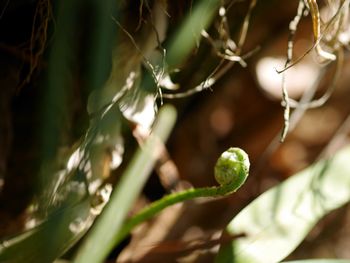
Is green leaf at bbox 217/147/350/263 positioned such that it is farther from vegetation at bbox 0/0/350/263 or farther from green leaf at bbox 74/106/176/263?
green leaf at bbox 74/106/176/263

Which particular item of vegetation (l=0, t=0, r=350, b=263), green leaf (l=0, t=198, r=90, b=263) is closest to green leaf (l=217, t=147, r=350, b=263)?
vegetation (l=0, t=0, r=350, b=263)

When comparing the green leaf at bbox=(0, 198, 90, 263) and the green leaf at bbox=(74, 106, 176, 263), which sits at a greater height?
the green leaf at bbox=(74, 106, 176, 263)

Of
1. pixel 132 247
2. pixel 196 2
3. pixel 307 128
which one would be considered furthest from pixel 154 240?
pixel 307 128

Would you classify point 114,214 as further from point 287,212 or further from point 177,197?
point 287,212

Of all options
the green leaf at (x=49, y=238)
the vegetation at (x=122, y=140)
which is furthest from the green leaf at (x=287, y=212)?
the green leaf at (x=49, y=238)

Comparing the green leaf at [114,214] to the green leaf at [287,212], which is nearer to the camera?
the green leaf at [114,214]

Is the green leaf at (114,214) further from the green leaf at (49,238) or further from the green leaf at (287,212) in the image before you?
the green leaf at (287,212)

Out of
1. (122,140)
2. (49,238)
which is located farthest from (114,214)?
(122,140)
